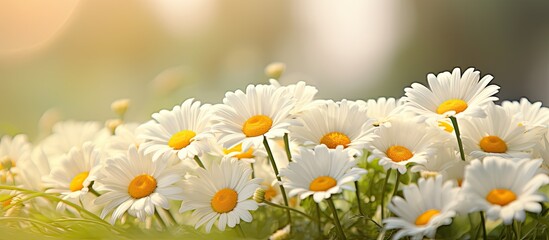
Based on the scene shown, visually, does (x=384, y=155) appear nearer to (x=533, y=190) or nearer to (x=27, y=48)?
(x=533, y=190)

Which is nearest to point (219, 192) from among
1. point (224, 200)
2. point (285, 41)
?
point (224, 200)

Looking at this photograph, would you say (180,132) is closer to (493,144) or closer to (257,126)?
(257,126)

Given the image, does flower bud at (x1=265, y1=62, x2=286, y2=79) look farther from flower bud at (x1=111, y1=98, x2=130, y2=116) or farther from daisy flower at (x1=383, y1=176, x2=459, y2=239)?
daisy flower at (x1=383, y1=176, x2=459, y2=239)

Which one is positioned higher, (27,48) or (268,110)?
(27,48)

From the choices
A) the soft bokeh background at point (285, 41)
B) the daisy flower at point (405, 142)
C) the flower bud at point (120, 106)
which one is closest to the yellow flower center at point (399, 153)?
the daisy flower at point (405, 142)

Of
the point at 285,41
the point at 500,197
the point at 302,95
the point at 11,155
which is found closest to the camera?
the point at 500,197

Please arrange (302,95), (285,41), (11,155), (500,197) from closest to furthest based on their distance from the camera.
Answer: (500,197) < (302,95) < (11,155) < (285,41)

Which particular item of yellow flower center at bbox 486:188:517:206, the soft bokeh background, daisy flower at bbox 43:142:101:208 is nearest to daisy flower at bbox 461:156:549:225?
yellow flower center at bbox 486:188:517:206

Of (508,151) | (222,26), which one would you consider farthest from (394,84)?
(508,151)
